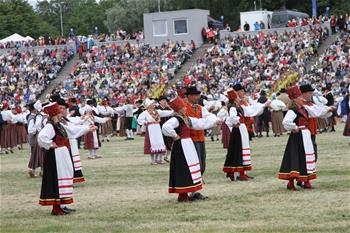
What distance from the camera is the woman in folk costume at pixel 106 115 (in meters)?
35.0

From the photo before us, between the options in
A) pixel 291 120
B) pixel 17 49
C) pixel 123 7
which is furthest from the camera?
pixel 123 7

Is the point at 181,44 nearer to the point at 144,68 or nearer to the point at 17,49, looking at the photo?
the point at 144,68

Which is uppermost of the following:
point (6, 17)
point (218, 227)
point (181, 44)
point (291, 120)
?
point (6, 17)

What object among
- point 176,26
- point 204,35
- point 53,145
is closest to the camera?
point 53,145

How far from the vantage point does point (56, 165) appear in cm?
1379

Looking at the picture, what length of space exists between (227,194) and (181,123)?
1.65 metres

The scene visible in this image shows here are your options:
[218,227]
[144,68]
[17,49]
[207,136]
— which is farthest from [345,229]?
[17,49]

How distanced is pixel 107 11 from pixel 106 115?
63.7 meters

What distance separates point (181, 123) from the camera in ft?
47.2

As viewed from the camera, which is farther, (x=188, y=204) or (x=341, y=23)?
(x=341, y=23)

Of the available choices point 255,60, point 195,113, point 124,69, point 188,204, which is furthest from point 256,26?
point 188,204

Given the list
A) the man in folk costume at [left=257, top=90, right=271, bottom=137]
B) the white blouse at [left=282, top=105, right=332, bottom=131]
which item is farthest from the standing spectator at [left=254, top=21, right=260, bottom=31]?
the white blouse at [left=282, top=105, right=332, bottom=131]

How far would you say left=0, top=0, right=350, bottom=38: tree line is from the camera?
75.9 metres

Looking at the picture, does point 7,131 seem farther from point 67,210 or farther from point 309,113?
point 309,113
